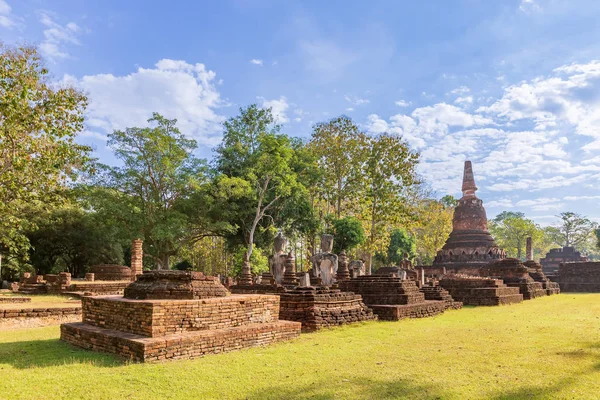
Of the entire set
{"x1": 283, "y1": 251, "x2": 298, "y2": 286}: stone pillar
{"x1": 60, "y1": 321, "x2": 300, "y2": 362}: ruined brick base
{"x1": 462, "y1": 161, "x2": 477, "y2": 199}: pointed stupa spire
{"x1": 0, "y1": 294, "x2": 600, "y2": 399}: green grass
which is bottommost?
{"x1": 0, "y1": 294, "x2": 600, "y2": 399}: green grass

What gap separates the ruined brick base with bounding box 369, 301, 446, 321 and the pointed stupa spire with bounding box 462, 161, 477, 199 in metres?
26.5

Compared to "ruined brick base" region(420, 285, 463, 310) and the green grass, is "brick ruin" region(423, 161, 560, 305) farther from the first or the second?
the green grass

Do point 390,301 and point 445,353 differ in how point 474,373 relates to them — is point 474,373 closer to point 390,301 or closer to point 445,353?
point 445,353

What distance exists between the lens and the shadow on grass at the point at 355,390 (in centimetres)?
512

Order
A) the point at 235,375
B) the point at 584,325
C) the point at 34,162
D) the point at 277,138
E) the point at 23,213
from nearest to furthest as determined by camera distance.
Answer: the point at 235,375 < the point at 584,325 < the point at 34,162 < the point at 23,213 < the point at 277,138

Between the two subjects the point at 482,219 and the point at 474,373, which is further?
the point at 482,219

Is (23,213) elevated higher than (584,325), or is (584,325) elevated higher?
(23,213)

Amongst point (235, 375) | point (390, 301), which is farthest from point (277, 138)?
point (235, 375)

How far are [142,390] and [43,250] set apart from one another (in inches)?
1216

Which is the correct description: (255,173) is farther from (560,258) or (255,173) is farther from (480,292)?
(560,258)

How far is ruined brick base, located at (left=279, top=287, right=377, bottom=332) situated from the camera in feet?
35.6

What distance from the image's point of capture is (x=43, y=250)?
3128 cm

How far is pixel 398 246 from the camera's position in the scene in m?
46.8

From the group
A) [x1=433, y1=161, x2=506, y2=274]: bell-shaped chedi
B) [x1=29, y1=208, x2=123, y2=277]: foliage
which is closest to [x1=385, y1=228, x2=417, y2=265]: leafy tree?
[x1=433, y1=161, x2=506, y2=274]: bell-shaped chedi
